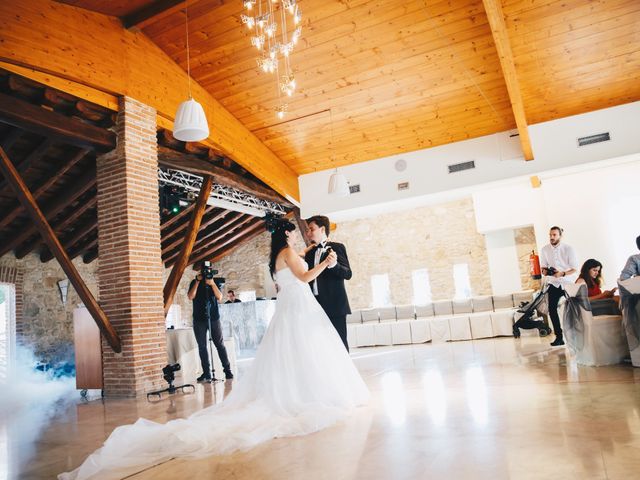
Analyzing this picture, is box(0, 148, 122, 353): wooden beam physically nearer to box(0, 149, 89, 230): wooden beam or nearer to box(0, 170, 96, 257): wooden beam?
box(0, 149, 89, 230): wooden beam

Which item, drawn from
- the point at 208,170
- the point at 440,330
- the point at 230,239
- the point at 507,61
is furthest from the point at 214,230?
the point at 507,61

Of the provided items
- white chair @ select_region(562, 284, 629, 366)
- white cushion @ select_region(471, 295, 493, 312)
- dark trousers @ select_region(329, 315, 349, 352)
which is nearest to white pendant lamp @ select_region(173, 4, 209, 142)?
dark trousers @ select_region(329, 315, 349, 352)

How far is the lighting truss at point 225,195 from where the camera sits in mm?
9547

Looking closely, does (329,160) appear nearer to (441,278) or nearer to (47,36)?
(441,278)

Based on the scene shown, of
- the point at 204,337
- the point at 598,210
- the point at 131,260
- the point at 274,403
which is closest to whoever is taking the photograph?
the point at 274,403

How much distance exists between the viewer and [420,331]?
11.1 metres

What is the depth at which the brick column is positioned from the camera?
585 cm

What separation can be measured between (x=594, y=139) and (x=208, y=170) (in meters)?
7.10

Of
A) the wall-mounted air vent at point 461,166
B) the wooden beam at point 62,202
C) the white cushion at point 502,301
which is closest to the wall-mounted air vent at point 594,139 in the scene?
the wall-mounted air vent at point 461,166

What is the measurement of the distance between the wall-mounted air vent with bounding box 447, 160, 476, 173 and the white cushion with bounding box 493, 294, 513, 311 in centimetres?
322

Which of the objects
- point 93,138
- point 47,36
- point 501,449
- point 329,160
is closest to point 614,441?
point 501,449

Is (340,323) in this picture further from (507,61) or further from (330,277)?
(507,61)

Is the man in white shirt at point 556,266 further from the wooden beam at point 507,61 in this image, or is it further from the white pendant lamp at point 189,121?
the white pendant lamp at point 189,121

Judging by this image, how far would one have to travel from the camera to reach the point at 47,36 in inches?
219
